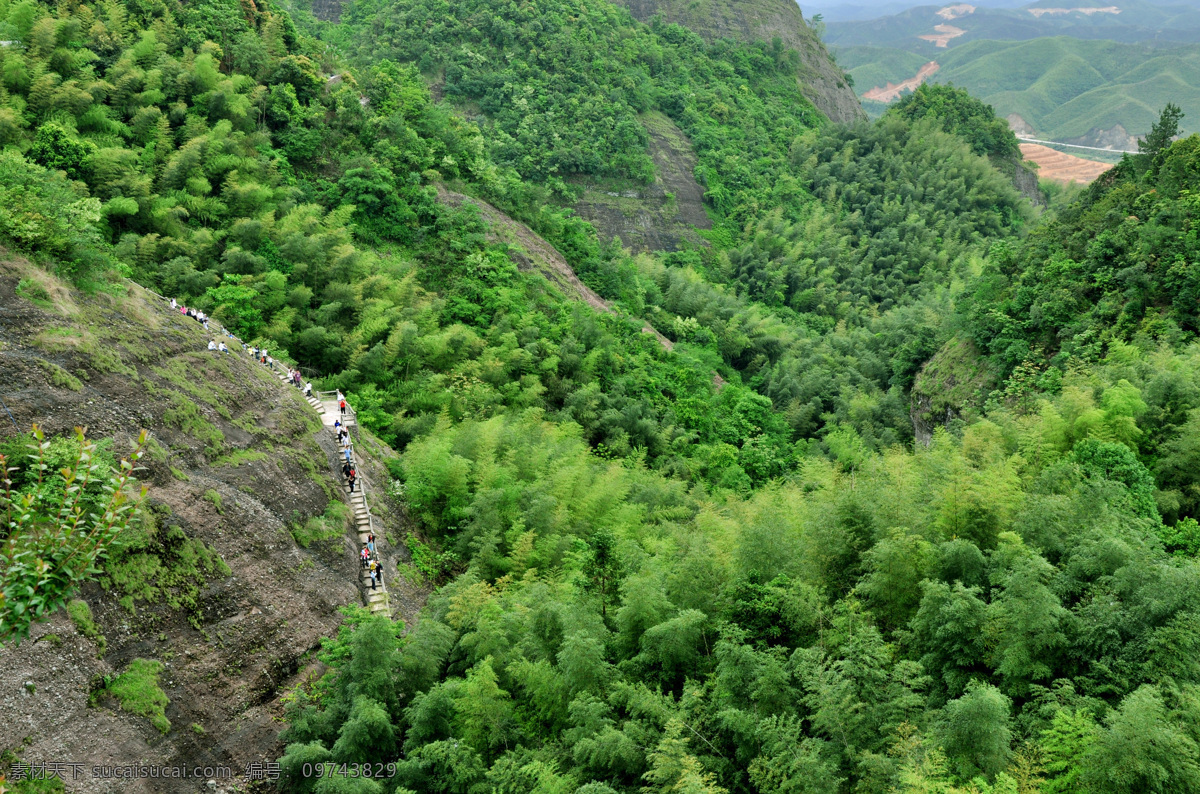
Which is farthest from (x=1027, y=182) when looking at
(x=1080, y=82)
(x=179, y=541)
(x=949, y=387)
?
(x=1080, y=82)

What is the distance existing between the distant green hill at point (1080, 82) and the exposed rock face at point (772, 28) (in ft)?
318

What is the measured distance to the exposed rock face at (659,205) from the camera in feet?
165

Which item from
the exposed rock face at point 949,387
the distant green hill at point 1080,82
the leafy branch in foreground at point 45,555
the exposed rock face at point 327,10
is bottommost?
the exposed rock face at point 949,387

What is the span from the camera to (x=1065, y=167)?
9288 cm

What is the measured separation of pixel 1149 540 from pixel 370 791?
1201 centimetres

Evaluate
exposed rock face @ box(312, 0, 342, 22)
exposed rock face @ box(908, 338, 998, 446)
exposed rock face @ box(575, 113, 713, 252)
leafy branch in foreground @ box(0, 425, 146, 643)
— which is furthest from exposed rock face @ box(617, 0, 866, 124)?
leafy branch in foreground @ box(0, 425, 146, 643)

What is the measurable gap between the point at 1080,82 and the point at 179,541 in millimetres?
211403

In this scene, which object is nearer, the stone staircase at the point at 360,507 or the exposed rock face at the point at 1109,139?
the stone staircase at the point at 360,507

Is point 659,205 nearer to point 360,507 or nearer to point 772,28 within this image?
point 772,28

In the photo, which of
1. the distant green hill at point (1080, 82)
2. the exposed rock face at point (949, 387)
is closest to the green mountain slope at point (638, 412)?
the exposed rock face at point (949, 387)

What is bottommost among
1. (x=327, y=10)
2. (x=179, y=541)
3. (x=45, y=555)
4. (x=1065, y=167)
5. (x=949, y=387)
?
(x=179, y=541)

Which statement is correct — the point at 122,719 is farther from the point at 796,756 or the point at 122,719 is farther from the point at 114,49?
the point at 114,49

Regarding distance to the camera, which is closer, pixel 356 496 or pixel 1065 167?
pixel 356 496

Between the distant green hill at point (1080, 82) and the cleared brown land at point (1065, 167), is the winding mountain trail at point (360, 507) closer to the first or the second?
the cleared brown land at point (1065, 167)
